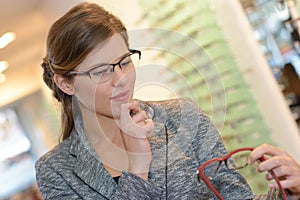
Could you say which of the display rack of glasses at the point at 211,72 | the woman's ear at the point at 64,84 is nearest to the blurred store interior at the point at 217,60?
the display rack of glasses at the point at 211,72

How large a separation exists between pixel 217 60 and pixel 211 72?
1149 mm

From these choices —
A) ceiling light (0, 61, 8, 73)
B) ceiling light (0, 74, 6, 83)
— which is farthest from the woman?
ceiling light (0, 74, 6, 83)

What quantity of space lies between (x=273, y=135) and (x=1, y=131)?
5226 mm

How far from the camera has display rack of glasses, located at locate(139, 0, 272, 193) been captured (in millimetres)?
493

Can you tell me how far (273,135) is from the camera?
5.85 feet

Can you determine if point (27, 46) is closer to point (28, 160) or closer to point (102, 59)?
point (28, 160)

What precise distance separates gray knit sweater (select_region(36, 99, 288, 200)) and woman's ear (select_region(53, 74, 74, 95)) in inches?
1.7

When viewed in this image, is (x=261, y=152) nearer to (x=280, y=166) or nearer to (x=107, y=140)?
(x=280, y=166)

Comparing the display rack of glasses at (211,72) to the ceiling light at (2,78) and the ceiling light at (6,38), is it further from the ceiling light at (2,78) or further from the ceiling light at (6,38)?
the ceiling light at (2,78)

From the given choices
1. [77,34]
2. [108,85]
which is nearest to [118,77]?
[108,85]

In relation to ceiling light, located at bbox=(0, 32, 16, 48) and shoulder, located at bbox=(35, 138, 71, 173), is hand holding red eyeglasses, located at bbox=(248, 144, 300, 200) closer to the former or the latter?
shoulder, located at bbox=(35, 138, 71, 173)

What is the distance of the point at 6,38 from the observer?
10.9 feet

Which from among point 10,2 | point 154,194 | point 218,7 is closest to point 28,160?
point 10,2

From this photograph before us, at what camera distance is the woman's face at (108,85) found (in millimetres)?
488
